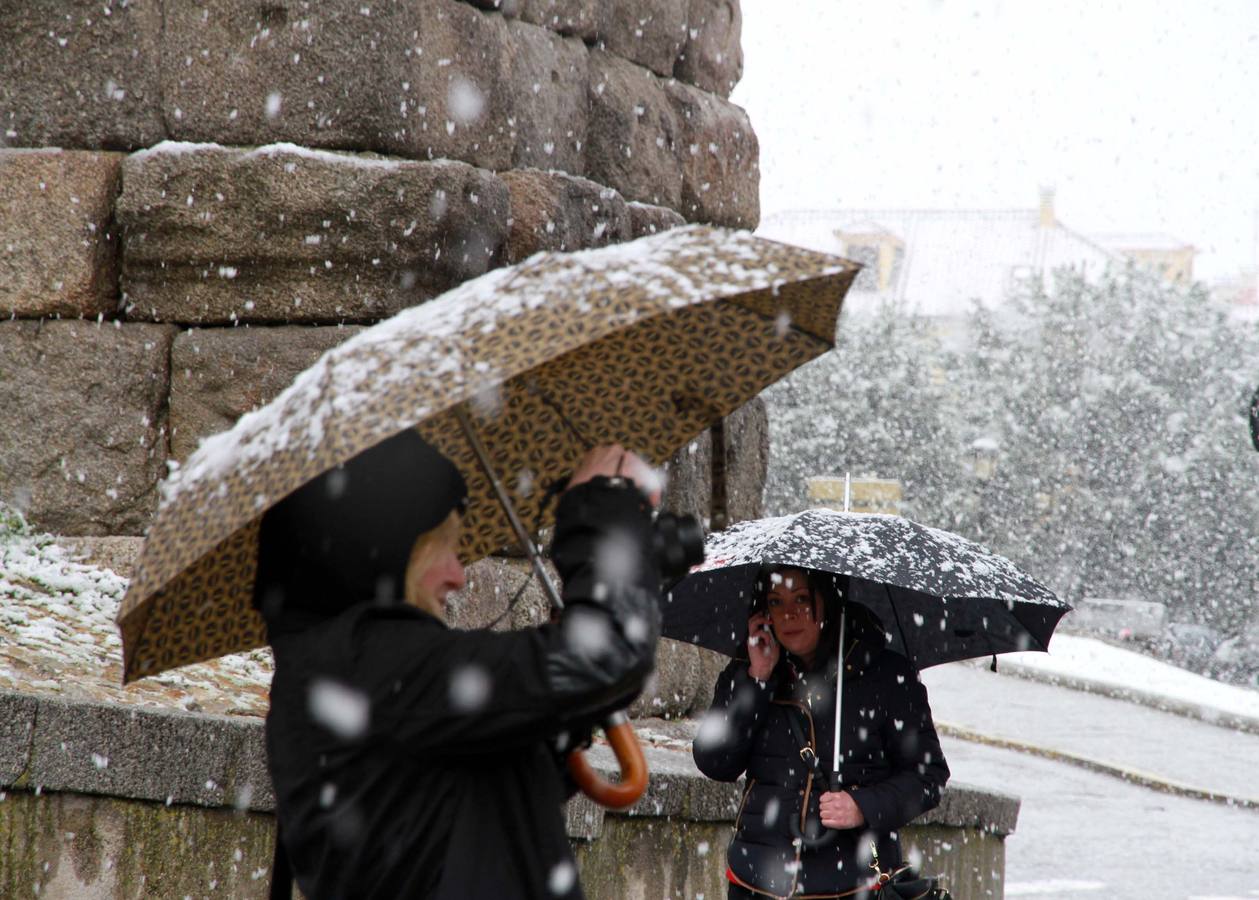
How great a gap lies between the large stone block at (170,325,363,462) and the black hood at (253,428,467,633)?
10.6ft

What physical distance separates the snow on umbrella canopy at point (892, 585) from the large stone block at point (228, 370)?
5.22 ft

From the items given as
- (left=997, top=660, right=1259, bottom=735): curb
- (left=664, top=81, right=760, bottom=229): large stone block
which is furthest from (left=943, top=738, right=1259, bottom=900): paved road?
(left=664, top=81, right=760, bottom=229): large stone block

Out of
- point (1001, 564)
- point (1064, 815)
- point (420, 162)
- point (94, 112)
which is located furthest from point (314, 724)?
point (1064, 815)

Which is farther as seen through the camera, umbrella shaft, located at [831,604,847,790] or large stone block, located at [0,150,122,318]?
large stone block, located at [0,150,122,318]

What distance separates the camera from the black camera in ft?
Answer: 7.15

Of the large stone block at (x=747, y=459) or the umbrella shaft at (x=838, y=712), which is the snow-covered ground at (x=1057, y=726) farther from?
the umbrella shaft at (x=838, y=712)

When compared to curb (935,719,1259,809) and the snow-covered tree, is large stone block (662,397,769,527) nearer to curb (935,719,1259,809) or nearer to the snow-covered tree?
curb (935,719,1259,809)

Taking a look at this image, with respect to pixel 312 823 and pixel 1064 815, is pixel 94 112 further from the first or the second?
pixel 1064 815

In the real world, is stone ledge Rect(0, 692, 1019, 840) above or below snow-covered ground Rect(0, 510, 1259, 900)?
above

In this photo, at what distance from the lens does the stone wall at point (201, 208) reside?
17.4 ft

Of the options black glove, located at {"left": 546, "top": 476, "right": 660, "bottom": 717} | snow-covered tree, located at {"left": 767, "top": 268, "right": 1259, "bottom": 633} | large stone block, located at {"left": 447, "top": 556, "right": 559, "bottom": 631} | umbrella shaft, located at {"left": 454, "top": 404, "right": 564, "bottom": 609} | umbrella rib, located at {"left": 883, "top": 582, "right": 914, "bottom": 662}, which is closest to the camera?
black glove, located at {"left": 546, "top": 476, "right": 660, "bottom": 717}

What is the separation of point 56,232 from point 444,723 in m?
4.04

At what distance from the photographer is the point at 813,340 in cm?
276

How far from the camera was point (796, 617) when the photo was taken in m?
4.29
